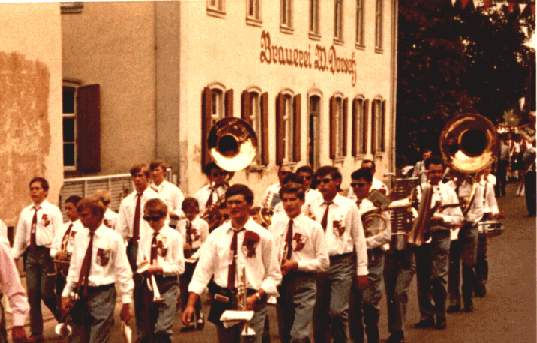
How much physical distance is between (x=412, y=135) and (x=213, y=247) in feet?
111

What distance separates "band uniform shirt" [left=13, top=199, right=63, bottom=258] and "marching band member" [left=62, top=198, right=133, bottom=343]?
320cm

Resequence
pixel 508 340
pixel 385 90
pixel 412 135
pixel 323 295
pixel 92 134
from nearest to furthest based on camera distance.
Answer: pixel 323 295 < pixel 508 340 < pixel 92 134 < pixel 385 90 < pixel 412 135

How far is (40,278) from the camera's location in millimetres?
13234

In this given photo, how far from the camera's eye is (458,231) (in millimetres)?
15258

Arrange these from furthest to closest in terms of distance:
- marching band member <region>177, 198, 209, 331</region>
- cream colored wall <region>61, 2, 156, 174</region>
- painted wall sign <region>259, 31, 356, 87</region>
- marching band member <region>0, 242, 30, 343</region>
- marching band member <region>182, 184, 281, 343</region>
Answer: painted wall sign <region>259, 31, 356, 87</region>, cream colored wall <region>61, 2, 156, 174</region>, marching band member <region>177, 198, 209, 331</region>, marching band member <region>182, 184, 281, 343</region>, marching band member <region>0, 242, 30, 343</region>

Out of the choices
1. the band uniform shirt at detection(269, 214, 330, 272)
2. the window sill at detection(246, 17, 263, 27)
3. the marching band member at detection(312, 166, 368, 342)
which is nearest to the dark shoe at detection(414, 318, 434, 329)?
the marching band member at detection(312, 166, 368, 342)

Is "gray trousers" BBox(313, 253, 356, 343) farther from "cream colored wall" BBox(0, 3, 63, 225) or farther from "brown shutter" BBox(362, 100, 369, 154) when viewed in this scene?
"brown shutter" BBox(362, 100, 369, 154)

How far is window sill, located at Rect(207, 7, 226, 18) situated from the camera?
25.6 meters

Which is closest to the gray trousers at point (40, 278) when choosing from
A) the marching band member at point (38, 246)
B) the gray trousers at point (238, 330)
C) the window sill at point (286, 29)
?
the marching band member at point (38, 246)

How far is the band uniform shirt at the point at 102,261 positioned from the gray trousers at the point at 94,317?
0.10 metres

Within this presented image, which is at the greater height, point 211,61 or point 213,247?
point 211,61

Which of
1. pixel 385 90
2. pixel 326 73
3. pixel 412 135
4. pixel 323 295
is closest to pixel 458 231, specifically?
pixel 323 295

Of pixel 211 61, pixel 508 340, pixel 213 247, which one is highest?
pixel 211 61

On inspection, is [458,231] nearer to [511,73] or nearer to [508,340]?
[508,340]
